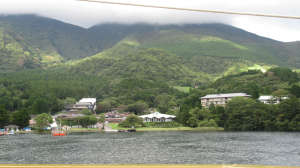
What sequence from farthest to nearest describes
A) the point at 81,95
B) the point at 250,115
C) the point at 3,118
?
the point at 81,95 → the point at 3,118 → the point at 250,115

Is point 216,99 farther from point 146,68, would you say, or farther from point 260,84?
point 146,68

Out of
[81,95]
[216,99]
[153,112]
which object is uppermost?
[81,95]

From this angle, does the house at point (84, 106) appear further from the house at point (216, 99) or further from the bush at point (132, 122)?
the house at point (216, 99)

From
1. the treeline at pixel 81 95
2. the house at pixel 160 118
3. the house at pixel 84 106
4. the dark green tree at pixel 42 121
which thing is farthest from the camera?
the house at pixel 84 106

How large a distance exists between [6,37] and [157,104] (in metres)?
136

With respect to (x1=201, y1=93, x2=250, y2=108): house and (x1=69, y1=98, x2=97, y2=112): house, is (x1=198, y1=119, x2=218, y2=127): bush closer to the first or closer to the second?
(x1=201, y1=93, x2=250, y2=108): house

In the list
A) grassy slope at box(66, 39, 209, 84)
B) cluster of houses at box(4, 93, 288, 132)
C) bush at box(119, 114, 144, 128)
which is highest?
grassy slope at box(66, 39, 209, 84)

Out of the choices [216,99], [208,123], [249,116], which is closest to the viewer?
[249,116]

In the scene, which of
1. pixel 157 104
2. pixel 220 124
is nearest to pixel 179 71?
pixel 157 104

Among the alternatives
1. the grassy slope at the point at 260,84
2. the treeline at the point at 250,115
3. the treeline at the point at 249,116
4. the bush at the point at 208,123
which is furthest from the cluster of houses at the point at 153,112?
the bush at the point at 208,123

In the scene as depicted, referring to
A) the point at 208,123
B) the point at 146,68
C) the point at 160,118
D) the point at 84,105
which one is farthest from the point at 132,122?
the point at 146,68

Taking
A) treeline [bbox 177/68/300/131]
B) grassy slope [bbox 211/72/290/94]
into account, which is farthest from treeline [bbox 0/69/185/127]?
treeline [bbox 177/68/300/131]

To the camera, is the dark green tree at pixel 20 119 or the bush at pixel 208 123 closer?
the bush at pixel 208 123

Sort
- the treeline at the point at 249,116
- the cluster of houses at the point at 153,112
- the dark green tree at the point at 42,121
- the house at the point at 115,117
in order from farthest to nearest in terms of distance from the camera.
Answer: the house at the point at 115,117
the cluster of houses at the point at 153,112
the dark green tree at the point at 42,121
the treeline at the point at 249,116
